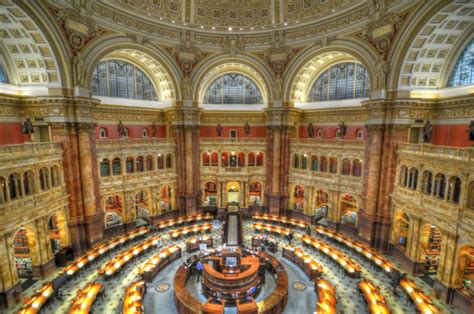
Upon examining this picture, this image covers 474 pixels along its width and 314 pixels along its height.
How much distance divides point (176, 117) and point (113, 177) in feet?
31.0

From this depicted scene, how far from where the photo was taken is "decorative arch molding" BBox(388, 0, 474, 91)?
1731 cm

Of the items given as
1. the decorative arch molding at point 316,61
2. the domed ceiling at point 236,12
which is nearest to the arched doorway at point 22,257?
the domed ceiling at point 236,12

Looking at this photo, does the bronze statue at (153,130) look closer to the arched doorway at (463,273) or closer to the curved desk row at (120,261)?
the curved desk row at (120,261)

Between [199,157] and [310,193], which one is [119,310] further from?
[310,193]

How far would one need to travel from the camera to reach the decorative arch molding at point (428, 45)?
1731 cm

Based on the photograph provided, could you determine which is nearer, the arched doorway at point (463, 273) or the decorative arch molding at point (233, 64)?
the arched doorway at point (463, 273)

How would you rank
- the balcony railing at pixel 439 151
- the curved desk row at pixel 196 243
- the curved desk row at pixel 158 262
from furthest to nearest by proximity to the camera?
the curved desk row at pixel 196 243
the curved desk row at pixel 158 262
the balcony railing at pixel 439 151

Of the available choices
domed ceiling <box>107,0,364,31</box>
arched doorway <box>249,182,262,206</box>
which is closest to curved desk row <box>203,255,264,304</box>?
arched doorway <box>249,182,262,206</box>

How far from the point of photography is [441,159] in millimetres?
15992

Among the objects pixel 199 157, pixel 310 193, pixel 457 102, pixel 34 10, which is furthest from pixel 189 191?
pixel 457 102

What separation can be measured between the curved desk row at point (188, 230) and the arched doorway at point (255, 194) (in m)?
8.19

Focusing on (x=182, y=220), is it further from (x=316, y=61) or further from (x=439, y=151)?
(x=439, y=151)

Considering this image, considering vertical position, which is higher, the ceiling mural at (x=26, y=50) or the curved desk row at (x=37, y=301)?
the ceiling mural at (x=26, y=50)

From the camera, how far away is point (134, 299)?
48.3 ft
